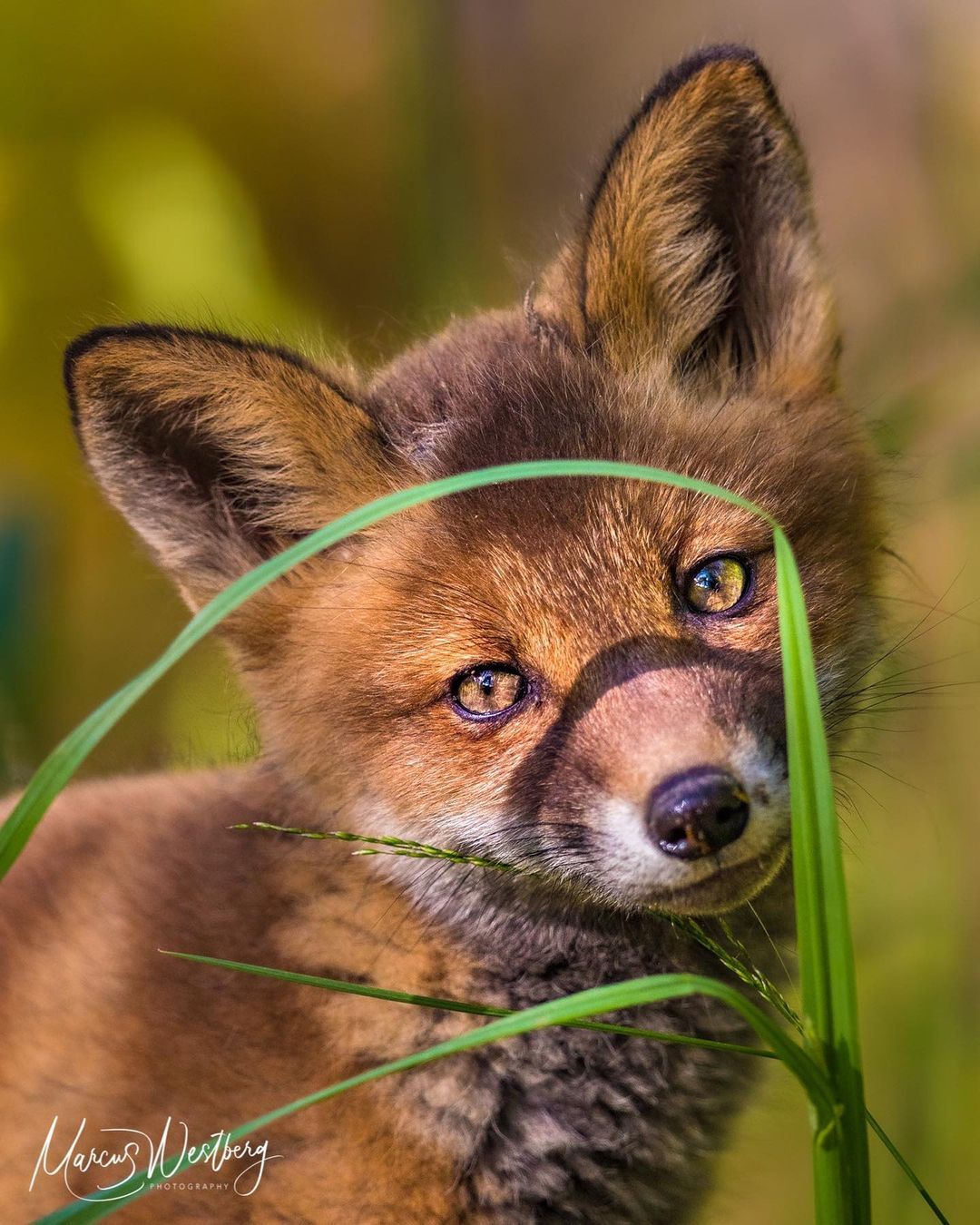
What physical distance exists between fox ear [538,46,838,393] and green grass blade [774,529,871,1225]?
1.00 m

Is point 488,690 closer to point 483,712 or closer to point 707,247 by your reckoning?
point 483,712

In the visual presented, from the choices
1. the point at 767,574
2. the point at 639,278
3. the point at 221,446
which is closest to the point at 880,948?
the point at 767,574

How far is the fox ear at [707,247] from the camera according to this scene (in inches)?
71.5

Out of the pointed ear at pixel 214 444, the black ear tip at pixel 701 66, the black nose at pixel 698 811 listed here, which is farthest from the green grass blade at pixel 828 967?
the black ear tip at pixel 701 66

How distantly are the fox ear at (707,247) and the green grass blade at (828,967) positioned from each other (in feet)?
3.27

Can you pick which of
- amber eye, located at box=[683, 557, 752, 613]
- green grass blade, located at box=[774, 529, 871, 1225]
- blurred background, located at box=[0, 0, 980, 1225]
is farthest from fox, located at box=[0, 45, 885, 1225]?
blurred background, located at box=[0, 0, 980, 1225]

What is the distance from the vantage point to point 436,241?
4.22 meters

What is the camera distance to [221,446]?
1.88 metres

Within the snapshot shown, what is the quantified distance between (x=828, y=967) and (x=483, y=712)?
2.23 feet

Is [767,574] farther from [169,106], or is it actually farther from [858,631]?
[169,106]

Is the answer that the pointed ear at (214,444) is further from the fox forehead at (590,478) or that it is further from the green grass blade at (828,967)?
the green grass blade at (828,967)

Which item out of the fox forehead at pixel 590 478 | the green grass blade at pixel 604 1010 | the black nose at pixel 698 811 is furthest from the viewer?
the fox forehead at pixel 590 478

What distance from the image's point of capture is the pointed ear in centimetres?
170

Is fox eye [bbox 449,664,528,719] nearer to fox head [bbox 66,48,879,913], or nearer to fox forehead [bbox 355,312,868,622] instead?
fox head [bbox 66,48,879,913]
